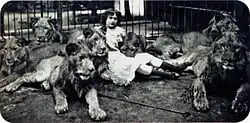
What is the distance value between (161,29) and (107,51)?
123 centimetres

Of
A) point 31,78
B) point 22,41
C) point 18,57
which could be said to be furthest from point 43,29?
point 31,78

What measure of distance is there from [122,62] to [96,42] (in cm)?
46

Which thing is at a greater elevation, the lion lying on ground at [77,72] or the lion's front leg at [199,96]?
the lion lying on ground at [77,72]

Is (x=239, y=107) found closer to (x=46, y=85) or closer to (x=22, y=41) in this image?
(x=46, y=85)

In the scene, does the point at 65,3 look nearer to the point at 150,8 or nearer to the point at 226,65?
the point at 150,8

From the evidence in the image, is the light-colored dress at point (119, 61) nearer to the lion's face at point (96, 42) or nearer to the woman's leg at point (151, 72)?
the woman's leg at point (151, 72)

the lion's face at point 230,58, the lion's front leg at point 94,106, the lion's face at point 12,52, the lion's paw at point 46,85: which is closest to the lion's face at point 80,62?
the lion's front leg at point 94,106

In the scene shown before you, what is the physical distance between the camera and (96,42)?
3576mm

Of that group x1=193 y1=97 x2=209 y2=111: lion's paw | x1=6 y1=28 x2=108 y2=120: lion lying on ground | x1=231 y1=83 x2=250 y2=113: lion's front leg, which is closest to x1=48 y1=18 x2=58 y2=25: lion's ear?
x1=6 y1=28 x2=108 y2=120: lion lying on ground

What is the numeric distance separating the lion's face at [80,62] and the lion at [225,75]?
39.4 inches

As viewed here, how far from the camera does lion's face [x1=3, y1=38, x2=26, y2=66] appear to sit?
3.71 metres

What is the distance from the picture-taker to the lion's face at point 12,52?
371 cm

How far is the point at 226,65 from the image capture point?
340 cm

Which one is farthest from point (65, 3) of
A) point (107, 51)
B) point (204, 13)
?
point (204, 13)
